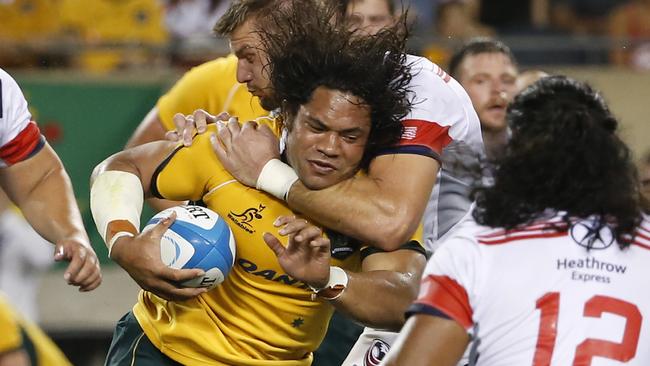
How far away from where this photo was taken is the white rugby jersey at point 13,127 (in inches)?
172

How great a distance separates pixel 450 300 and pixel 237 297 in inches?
46.5

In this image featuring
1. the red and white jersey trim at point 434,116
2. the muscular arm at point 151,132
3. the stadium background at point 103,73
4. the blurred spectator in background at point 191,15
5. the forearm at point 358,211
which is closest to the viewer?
the forearm at point 358,211

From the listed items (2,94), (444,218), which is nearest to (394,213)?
(444,218)

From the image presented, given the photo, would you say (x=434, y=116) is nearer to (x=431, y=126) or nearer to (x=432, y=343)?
(x=431, y=126)

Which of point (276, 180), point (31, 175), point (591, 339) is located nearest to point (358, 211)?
point (276, 180)

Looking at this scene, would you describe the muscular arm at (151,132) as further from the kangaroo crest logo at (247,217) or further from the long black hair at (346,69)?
the kangaroo crest logo at (247,217)

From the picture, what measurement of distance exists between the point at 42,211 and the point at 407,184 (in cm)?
146

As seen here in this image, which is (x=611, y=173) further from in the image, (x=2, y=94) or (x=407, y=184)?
(x=2, y=94)

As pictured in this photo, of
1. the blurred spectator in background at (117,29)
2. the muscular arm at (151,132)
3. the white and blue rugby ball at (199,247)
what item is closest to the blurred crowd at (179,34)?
the blurred spectator in background at (117,29)

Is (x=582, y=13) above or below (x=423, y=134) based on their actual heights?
above

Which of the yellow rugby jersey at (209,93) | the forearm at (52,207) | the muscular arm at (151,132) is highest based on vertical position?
the yellow rugby jersey at (209,93)

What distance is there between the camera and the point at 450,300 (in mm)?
2900

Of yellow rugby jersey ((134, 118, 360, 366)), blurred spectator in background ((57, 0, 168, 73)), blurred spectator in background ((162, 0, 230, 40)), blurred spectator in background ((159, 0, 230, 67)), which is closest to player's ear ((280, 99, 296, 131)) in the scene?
yellow rugby jersey ((134, 118, 360, 366))

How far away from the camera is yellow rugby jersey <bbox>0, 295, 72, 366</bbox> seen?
2.89m
